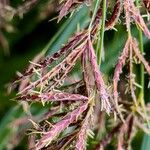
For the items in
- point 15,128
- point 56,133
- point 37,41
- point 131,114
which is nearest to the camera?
point 56,133

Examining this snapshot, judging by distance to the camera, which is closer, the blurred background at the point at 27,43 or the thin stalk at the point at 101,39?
the thin stalk at the point at 101,39

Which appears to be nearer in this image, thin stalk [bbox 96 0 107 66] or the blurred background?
thin stalk [bbox 96 0 107 66]

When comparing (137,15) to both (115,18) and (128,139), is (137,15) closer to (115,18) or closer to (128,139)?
→ (115,18)

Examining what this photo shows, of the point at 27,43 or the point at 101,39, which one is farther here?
the point at 27,43

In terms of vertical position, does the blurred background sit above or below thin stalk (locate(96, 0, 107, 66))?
below

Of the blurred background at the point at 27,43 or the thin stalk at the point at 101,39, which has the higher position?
the thin stalk at the point at 101,39

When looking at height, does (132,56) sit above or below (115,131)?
above

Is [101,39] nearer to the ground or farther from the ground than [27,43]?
farther from the ground

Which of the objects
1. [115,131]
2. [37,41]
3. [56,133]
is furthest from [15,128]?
[56,133]
